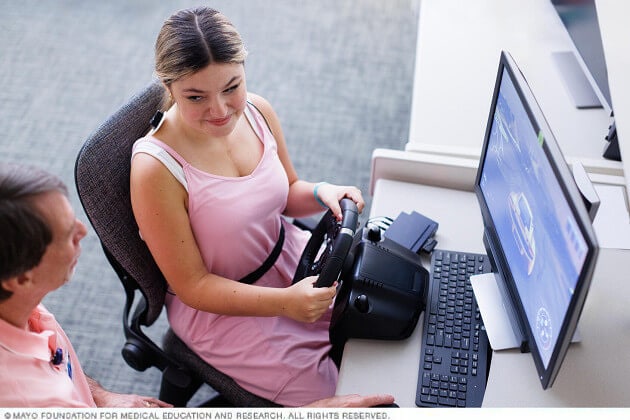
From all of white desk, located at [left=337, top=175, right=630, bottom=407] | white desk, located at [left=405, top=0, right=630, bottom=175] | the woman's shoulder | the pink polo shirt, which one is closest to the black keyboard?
white desk, located at [left=337, top=175, right=630, bottom=407]

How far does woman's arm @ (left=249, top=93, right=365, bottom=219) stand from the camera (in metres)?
1.55

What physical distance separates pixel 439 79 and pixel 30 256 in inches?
50.6

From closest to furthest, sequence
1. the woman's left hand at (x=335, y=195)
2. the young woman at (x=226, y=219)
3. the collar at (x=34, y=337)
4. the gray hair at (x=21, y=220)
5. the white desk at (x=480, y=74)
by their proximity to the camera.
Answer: the gray hair at (x=21, y=220) → the collar at (x=34, y=337) → the young woman at (x=226, y=219) → the woman's left hand at (x=335, y=195) → the white desk at (x=480, y=74)

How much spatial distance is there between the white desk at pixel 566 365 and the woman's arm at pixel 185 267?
5.3 inches

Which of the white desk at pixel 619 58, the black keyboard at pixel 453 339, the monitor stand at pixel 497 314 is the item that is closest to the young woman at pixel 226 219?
the black keyboard at pixel 453 339

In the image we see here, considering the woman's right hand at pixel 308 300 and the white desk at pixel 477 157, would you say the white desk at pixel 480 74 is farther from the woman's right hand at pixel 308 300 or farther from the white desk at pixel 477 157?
the woman's right hand at pixel 308 300

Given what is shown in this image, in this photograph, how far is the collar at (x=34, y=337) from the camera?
103cm

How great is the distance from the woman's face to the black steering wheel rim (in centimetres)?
29

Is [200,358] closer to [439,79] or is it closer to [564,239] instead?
[564,239]

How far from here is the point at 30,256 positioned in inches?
37.3

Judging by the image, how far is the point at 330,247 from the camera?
4.48ft

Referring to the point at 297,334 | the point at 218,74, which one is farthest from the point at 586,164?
the point at 218,74

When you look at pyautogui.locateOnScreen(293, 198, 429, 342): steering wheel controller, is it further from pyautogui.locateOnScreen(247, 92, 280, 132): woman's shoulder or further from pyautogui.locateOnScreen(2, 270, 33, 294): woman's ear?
pyautogui.locateOnScreen(2, 270, 33, 294): woman's ear

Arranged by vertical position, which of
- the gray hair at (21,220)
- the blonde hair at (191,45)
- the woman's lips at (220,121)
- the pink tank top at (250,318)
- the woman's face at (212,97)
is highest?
the blonde hair at (191,45)
